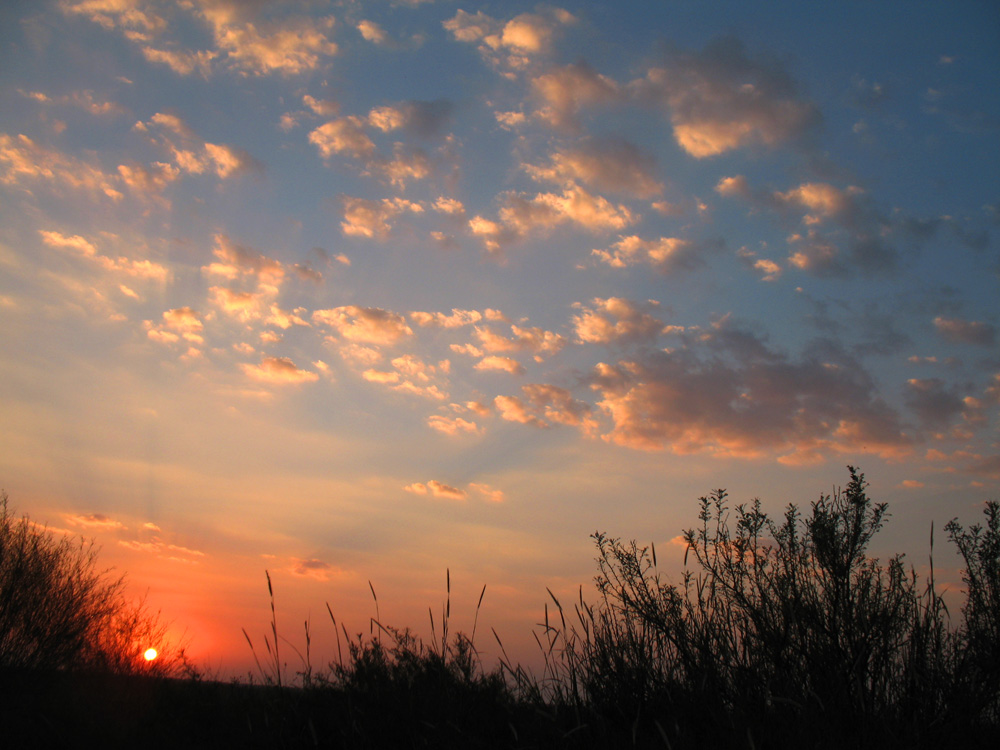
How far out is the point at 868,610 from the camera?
449 centimetres

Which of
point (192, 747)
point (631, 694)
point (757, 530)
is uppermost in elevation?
point (757, 530)

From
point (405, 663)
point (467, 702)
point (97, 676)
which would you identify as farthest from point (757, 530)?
point (97, 676)

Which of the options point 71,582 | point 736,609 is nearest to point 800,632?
point 736,609

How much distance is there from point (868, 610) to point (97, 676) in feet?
63.8

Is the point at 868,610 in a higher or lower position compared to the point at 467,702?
higher

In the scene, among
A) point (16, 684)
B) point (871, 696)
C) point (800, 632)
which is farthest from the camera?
point (16, 684)

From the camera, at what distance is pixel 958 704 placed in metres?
3.44

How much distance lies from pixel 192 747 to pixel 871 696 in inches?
290

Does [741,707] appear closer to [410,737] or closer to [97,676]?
[410,737]

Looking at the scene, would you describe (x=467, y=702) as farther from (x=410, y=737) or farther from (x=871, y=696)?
(x=871, y=696)

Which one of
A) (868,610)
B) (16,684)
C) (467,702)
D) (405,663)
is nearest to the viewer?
(868,610)

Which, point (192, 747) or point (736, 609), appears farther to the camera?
point (192, 747)

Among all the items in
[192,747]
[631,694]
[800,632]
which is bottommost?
[192,747]

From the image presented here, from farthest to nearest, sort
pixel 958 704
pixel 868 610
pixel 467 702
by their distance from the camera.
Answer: pixel 467 702, pixel 868 610, pixel 958 704
